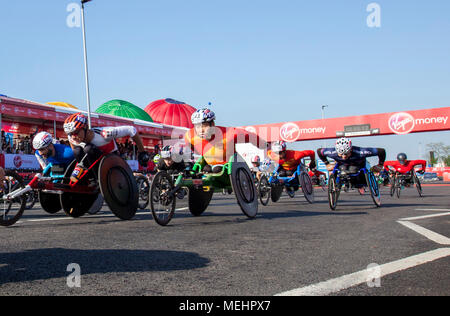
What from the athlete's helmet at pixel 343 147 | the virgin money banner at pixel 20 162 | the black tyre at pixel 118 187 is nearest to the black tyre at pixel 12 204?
the black tyre at pixel 118 187

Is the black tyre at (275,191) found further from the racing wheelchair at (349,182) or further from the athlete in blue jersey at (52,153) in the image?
the athlete in blue jersey at (52,153)

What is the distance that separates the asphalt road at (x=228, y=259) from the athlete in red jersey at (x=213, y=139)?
171 centimetres

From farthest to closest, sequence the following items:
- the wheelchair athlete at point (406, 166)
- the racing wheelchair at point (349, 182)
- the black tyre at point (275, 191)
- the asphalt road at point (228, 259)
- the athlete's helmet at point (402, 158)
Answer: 1. the athlete's helmet at point (402, 158)
2. the wheelchair athlete at point (406, 166)
3. the black tyre at point (275, 191)
4. the racing wheelchair at point (349, 182)
5. the asphalt road at point (228, 259)

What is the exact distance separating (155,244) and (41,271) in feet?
4.78

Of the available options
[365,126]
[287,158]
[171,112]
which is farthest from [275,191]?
[171,112]

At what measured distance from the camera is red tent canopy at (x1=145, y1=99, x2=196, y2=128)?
46094 mm

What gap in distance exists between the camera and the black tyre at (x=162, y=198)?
20.0 feet

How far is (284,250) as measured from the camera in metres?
3.99

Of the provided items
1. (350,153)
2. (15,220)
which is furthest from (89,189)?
(350,153)

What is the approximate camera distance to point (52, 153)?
24.2 ft

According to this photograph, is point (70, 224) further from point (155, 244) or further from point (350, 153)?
point (350, 153)

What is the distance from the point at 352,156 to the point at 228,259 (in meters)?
7.17

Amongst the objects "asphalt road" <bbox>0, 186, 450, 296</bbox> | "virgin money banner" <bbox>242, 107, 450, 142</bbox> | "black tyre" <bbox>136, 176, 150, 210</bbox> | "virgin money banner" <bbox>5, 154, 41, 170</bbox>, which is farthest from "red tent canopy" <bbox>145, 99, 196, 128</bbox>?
"asphalt road" <bbox>0, 186, 450, 296</bbox>

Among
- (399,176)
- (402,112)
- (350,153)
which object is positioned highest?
(402,112)
